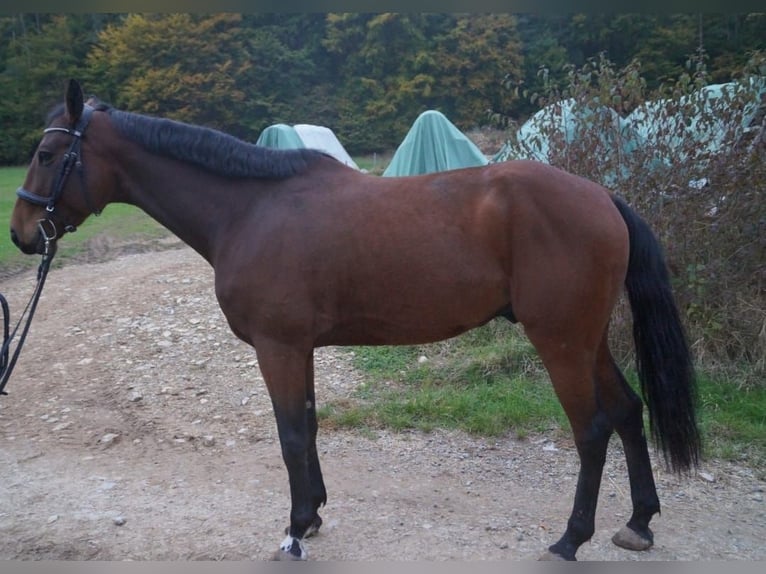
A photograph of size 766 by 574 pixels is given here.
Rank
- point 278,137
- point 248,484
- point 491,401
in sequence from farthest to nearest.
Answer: point 278,137, point 491,401, point 248,484

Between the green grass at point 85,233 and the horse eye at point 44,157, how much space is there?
440 cm

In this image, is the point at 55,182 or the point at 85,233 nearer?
the point at 55,182

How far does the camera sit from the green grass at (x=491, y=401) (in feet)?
13.7

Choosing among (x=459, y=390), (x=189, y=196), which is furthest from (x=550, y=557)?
(x=189, y=196)

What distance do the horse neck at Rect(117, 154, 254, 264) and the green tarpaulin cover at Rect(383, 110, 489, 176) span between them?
6.07 meters

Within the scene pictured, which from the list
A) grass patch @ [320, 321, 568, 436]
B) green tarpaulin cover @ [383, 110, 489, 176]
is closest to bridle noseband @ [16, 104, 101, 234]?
grass patch @ [320, 321, 568, 436]

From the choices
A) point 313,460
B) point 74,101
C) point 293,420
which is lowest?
point 313,460

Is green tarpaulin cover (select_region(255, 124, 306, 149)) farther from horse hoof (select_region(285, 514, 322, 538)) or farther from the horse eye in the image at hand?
horse hoof (select_region(285, 514, 322, 538))

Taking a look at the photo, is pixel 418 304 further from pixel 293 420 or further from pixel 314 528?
pixel 314 528

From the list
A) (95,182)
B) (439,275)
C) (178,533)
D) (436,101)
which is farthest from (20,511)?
(436,101)

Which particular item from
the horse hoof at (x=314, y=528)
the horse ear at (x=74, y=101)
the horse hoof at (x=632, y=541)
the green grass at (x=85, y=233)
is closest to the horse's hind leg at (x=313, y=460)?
the horse hoof at (x=314, y=528)

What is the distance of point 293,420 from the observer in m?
2.82

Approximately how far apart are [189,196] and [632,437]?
250cm

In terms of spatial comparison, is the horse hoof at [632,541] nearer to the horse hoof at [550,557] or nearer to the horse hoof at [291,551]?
the horse hoof at [550,557]
